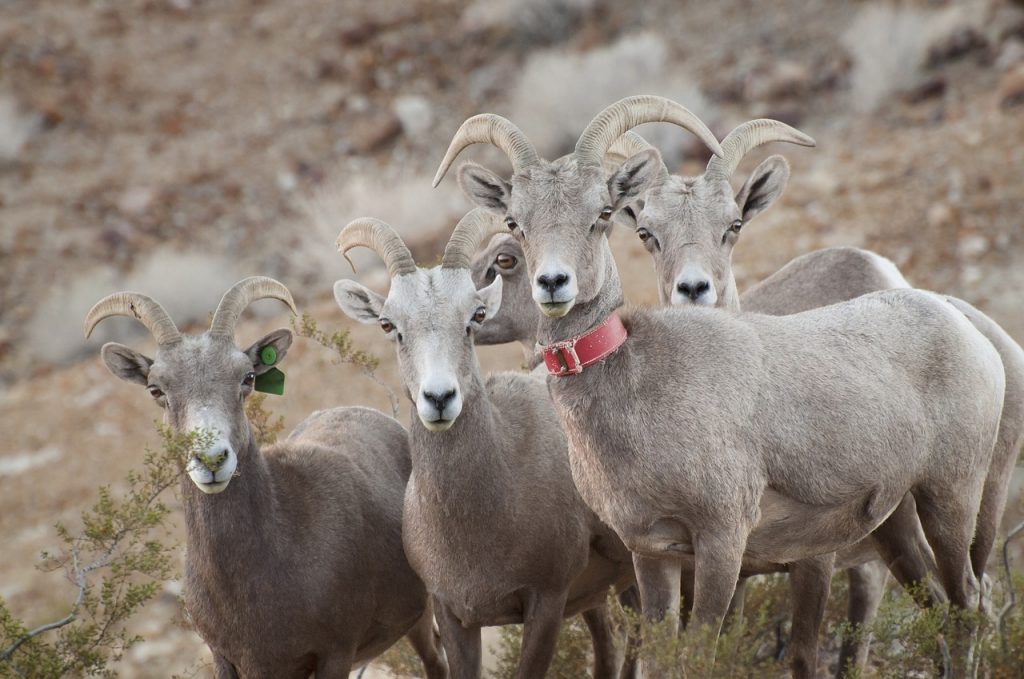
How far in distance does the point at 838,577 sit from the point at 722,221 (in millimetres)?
3093

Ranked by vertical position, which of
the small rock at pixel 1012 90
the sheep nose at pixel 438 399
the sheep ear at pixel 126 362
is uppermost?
the small rock at pixel 1012 90

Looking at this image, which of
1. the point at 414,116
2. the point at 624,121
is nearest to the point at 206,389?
the point at 624,121

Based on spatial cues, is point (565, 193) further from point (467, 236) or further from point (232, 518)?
point (232, 518)

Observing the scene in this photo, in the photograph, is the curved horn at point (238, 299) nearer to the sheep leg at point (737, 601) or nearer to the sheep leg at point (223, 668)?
the sheep leg at point (223, 668)

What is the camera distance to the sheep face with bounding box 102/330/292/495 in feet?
19.9

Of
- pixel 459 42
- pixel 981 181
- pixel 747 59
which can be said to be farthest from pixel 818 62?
pixel 459 42

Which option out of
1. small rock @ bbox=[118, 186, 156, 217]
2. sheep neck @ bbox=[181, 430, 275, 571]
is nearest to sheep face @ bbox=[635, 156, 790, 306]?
sheep neck @ bbox=[181, 430, 275, 571]

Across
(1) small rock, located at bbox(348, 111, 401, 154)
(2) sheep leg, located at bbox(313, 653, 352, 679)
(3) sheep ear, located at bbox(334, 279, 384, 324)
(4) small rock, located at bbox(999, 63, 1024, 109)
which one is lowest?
(2) sheep leg, located at bbox(313, 653, 352, 679)

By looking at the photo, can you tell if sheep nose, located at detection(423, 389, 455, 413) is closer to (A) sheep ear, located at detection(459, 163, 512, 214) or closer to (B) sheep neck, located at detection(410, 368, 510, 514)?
(B) sheep neck, located at detection(410, 368, 510, 514)

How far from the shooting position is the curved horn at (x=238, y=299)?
6.66m

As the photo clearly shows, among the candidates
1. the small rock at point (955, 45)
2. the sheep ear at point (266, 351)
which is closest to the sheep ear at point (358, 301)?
the sheep ear at point (266, 351)

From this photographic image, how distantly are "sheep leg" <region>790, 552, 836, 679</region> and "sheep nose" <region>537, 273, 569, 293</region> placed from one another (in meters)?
2.41

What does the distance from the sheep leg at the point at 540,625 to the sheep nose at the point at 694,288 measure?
71.4 inches

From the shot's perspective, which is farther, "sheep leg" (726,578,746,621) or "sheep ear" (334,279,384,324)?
"sheep leg" (726,578,746,621)
